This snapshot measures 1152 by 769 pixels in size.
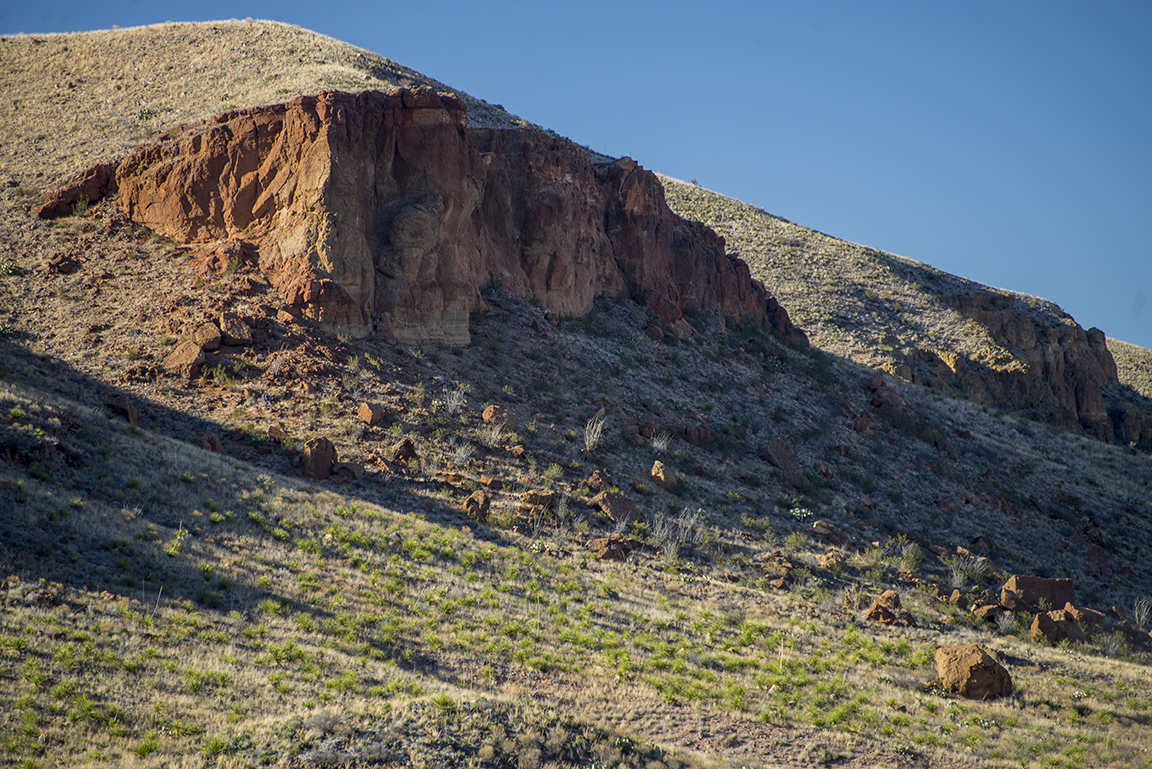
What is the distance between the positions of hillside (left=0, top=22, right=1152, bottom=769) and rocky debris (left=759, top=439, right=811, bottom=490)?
0.13 metres

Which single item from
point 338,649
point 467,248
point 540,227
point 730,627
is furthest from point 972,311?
point 338,649

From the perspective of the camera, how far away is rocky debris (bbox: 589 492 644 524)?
718 inches

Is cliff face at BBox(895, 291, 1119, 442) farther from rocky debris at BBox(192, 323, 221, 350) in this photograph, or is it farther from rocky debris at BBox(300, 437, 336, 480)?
rocky debris at BBox(192, 323, 221, 350)

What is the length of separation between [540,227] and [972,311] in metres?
36.8

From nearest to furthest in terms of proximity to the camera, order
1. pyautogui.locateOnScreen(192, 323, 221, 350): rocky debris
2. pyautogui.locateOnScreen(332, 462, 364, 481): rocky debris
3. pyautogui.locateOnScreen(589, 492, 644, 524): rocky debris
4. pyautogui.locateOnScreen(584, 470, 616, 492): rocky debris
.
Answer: pyautogui.locateOnScreen(332, 462, 364, 481): rocky debris → pyautogui.locateOnScreen(589, 492, 644, 524): rocky debris → pyautogui.locateOnScreen(192, 323, 221, 350): rocky debris → pyautogui.locateOnScreen(584, 470, 616, 492): rocky debris

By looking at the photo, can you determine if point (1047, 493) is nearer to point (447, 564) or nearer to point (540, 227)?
point (540, 227)

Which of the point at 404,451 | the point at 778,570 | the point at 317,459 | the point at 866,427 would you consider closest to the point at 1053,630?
the point at 778,570

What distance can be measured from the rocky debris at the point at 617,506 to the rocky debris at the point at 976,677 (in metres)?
7.57

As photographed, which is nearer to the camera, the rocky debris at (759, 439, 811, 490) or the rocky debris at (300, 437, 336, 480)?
the rocky debris at (300, 437, 336, 480)

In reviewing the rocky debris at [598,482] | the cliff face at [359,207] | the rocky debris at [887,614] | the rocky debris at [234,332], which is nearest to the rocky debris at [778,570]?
Answer: the rocky debris at [887,614]

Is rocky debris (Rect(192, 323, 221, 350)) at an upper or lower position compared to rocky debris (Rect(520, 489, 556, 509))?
upper

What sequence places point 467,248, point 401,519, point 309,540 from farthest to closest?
point 467,248 → point 401,519 → point 309,540

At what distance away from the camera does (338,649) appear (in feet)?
37.0

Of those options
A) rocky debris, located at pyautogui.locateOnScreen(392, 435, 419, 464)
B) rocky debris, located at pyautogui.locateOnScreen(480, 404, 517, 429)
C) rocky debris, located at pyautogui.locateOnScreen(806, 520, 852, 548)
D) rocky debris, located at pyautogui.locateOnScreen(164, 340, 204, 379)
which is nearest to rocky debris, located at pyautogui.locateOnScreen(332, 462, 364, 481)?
rocky debris, located at pyautogui.locateOnScreen(392, 435, 419, 464)
